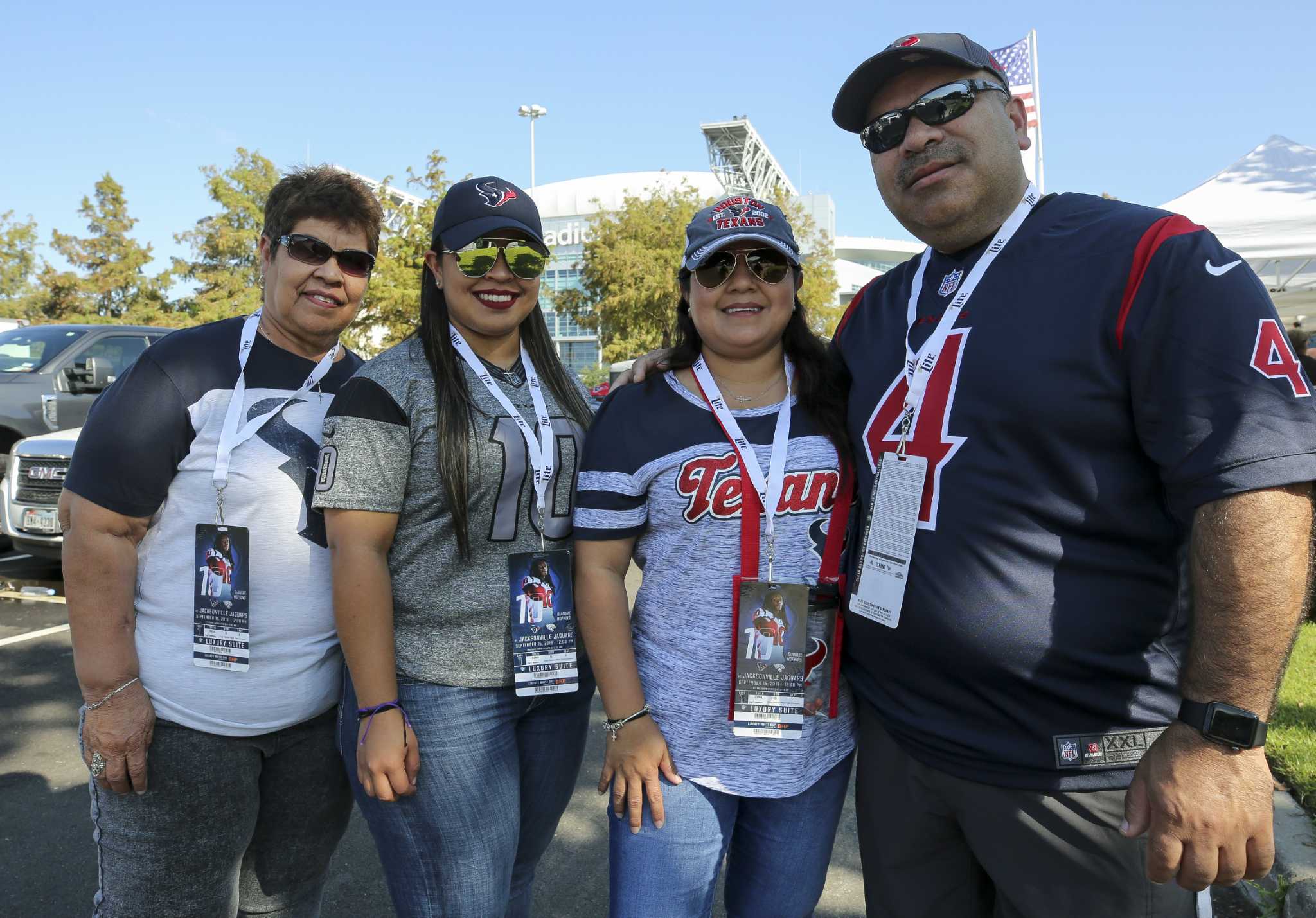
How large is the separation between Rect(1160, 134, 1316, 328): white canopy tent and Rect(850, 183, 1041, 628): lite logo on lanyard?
6.60 metres

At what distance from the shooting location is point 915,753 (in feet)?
6.40

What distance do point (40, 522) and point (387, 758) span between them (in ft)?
22.1

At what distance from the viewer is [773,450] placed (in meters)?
2.04

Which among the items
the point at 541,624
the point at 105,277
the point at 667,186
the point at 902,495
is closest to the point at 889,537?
the point at 902,495

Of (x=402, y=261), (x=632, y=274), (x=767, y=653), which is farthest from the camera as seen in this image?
(x=632, y=274)

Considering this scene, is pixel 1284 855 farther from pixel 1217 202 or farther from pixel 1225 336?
pixel 1217 202

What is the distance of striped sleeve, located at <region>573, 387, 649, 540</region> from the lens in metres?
2.01

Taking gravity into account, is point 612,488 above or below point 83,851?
above

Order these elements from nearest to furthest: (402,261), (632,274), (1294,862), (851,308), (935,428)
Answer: (935,428), (851,308), (1294,862), (402,261), (632,274)

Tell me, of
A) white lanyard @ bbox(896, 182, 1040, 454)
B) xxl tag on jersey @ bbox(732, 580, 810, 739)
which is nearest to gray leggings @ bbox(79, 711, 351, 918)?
xxl tag on jersey @ bbox(732, 580, 810, 739)

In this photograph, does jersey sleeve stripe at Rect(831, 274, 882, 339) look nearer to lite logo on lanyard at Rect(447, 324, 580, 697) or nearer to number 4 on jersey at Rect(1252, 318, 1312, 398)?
lite logo on lanyard at Rect(447, 324, 580, 697)

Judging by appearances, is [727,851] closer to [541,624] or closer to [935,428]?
[541,624]

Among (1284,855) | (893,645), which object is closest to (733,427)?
(893,645)

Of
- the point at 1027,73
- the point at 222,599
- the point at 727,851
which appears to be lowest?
the point at 727,851
